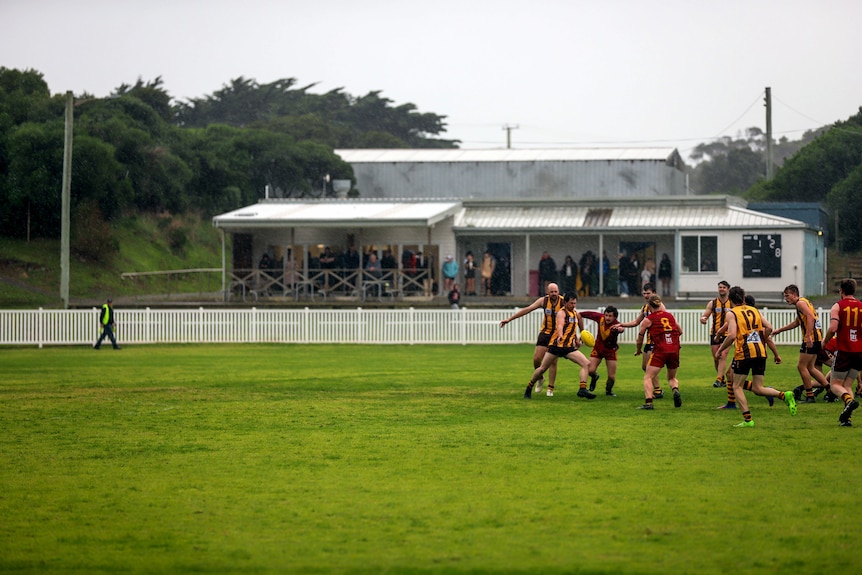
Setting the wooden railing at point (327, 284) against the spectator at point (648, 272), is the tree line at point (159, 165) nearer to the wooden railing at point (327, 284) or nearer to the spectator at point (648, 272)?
the wooden railing at point (327, 284)

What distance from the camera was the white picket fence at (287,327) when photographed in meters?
35.9

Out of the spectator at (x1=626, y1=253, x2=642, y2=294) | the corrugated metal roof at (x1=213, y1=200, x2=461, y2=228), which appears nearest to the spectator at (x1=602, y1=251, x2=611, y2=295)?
the spectator at (x1=626, y1=253, x2=642, y2=294)

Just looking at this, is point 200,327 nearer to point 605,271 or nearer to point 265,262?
point 265,262

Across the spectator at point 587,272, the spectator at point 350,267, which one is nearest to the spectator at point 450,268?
the spectator at point 350,267

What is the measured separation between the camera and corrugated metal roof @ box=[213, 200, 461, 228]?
44.0 metres

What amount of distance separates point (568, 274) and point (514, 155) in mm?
24071

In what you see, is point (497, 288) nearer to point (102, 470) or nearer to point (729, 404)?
point (729, 404)

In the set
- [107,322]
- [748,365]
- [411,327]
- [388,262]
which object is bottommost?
[411,327]

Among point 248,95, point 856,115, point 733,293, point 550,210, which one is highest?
point 248,95

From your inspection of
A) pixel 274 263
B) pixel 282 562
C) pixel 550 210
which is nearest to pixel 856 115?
pixel 550 210

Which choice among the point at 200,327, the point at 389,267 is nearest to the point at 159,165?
the point at 389,267

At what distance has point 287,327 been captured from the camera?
36.5 m

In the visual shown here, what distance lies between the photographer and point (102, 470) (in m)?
11.8

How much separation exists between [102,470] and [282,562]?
445 cm
